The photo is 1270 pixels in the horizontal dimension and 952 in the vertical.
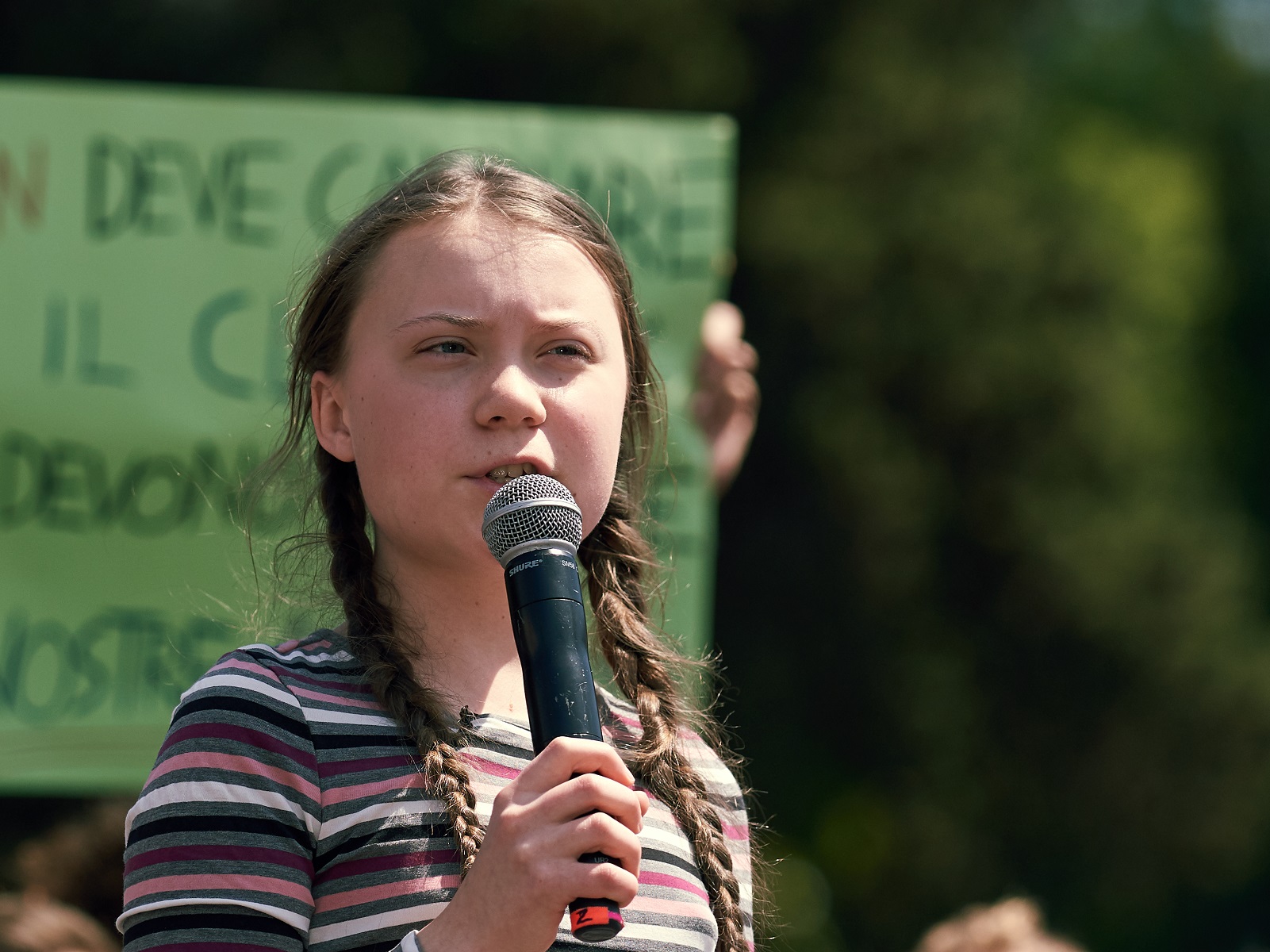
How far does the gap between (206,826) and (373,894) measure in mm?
148

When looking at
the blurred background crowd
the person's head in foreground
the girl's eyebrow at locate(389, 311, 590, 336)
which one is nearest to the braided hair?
the girl's eyebrow at locate(389, 311, 590, 336)

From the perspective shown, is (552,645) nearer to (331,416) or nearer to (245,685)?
(245,685)

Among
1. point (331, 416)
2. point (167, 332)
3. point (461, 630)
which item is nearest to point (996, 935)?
point (461, 630)

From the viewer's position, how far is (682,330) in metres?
3.60

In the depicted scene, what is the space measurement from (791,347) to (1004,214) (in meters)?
1.06

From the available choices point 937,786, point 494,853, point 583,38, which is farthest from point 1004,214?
point 494,853

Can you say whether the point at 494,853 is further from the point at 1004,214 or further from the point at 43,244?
the point at 1004,214

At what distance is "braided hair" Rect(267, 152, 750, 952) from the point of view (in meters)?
1.40

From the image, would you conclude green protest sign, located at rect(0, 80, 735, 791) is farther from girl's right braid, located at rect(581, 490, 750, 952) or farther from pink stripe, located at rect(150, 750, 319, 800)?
pink stripe, located at rect(150, 750, 319, 800)

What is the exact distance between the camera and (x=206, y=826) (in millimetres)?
1241

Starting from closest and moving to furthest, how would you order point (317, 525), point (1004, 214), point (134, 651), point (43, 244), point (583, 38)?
point (317, 525), point (134, 651), point (43, 244), point (583, 38), point (1004, 214)

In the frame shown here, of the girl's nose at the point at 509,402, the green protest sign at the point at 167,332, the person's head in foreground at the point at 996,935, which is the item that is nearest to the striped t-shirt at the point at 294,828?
the girl's nose at the point at 509,402

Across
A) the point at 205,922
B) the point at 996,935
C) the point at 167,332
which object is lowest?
the point at 205,922

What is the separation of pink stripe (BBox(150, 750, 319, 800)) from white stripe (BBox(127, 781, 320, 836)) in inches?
0.5
